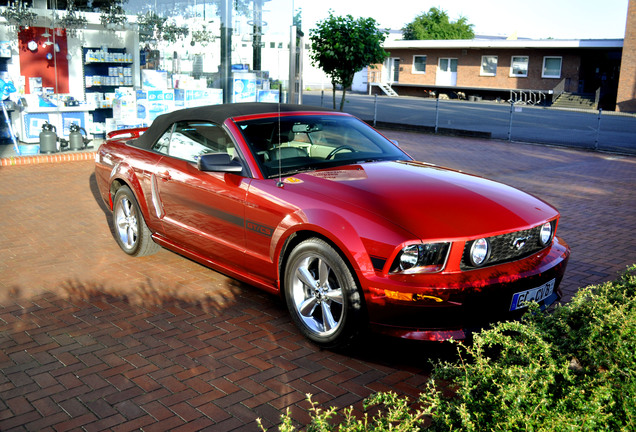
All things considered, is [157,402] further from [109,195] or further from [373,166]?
[109,195]

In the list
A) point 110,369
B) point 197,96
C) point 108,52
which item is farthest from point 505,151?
point 110,369

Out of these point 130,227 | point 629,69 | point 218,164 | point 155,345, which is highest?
point 629,69

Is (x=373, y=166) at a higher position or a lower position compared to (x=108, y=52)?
lower

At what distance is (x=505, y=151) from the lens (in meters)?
16.2

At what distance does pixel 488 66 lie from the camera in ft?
162

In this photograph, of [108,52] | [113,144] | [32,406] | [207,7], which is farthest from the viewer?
[108,52]

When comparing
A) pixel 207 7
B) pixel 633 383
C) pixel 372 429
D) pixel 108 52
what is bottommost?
pixel 372 429

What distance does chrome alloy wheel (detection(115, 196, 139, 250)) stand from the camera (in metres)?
6.28

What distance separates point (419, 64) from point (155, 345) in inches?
2080

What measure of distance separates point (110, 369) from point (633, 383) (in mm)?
3045

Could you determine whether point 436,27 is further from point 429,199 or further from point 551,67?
point 429,199

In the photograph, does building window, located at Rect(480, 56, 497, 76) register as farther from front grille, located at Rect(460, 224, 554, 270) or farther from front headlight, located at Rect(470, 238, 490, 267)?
front headlight, located at Rect(470, 238, 490, 267)

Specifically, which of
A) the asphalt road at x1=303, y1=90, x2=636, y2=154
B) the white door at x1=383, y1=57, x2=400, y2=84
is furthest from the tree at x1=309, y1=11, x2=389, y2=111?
the white door at x1=383, y1=57, x2=400, y2=84

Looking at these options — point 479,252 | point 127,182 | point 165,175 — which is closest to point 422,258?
point 479,252
